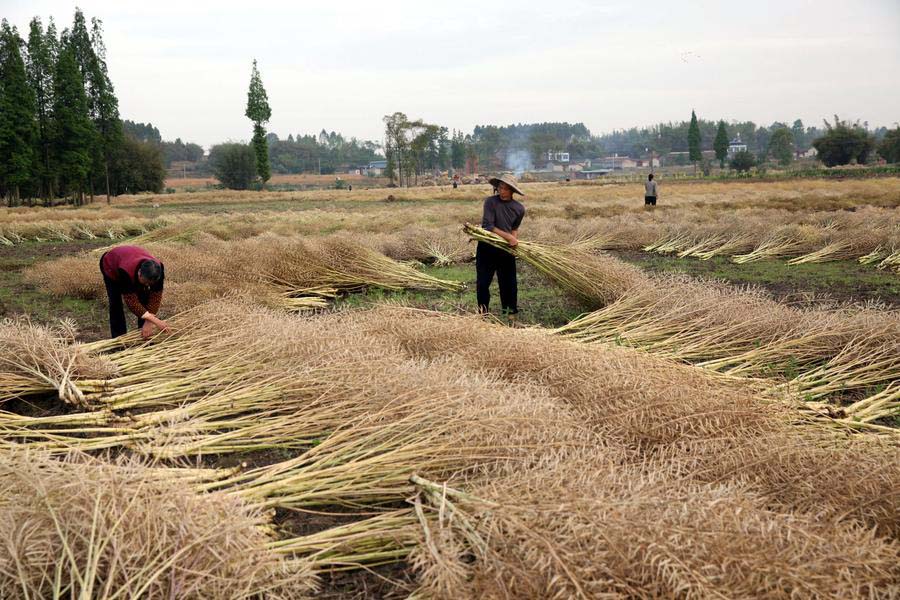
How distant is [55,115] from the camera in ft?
144

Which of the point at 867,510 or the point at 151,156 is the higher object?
the point at 151,156

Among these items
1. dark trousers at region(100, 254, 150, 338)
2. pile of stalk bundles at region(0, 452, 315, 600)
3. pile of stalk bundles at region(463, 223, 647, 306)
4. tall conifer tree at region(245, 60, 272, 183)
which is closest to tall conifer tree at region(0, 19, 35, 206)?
tall conifer tree at region(245, 60, 272, 183)

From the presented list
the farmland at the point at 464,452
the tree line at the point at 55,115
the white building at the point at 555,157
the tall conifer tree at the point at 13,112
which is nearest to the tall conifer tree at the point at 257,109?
the tree line at the point at 55,115

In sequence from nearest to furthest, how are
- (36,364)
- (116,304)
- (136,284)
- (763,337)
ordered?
1. (36,364)
2. (763,337)
3. (136,284)
4. (116,304)

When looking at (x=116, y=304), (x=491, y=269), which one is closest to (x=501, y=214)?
(x=491, y=269)

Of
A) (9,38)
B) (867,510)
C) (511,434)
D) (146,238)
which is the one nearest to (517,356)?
(511,434)

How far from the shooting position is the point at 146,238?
1545cm

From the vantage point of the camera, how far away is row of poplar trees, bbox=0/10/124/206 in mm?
39594

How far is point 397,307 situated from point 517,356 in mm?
1461

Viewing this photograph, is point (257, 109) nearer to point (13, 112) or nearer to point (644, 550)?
point (13, 112)

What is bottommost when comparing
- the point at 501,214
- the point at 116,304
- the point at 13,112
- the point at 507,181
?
the point at 116,304

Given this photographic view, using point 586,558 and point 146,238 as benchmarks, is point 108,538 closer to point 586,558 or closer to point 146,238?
point 586,558

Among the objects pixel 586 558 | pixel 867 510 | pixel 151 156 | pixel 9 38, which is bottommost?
pixel 867 510

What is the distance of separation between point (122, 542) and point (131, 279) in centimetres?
407
